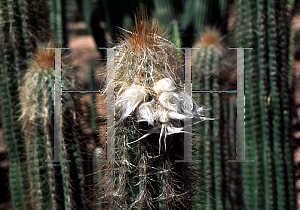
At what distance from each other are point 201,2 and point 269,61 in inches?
39.8

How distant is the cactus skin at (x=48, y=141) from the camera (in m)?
1.11

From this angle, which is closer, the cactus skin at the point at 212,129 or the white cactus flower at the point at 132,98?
the white cactus flower at the point at 132,98

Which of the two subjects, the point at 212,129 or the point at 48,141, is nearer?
the point at 48,141

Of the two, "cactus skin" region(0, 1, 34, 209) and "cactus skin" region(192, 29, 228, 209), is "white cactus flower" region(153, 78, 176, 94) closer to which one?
"cactus skin" region(192, 29, 228, 209)

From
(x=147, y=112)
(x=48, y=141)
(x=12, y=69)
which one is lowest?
(x=48, y=141)

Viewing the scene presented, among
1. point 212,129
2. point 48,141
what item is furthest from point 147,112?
point 212,129

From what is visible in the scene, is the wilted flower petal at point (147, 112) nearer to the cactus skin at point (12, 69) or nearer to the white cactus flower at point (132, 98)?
the white cactus flower at point (132, 98)

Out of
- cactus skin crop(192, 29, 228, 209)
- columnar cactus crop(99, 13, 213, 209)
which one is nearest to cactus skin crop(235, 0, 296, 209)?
cactus skin crop(192, 29, 228, 209)

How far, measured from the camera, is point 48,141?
1107 millimetres

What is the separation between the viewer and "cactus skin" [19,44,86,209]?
111 cm

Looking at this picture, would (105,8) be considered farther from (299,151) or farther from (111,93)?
(299,151)

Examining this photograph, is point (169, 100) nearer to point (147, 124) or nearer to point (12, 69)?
point (147, 124)

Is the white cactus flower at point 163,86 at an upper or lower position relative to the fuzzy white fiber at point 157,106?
upper

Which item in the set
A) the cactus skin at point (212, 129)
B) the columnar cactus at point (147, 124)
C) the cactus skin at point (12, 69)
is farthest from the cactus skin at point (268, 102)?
the cactus skin at point (12, 69)
